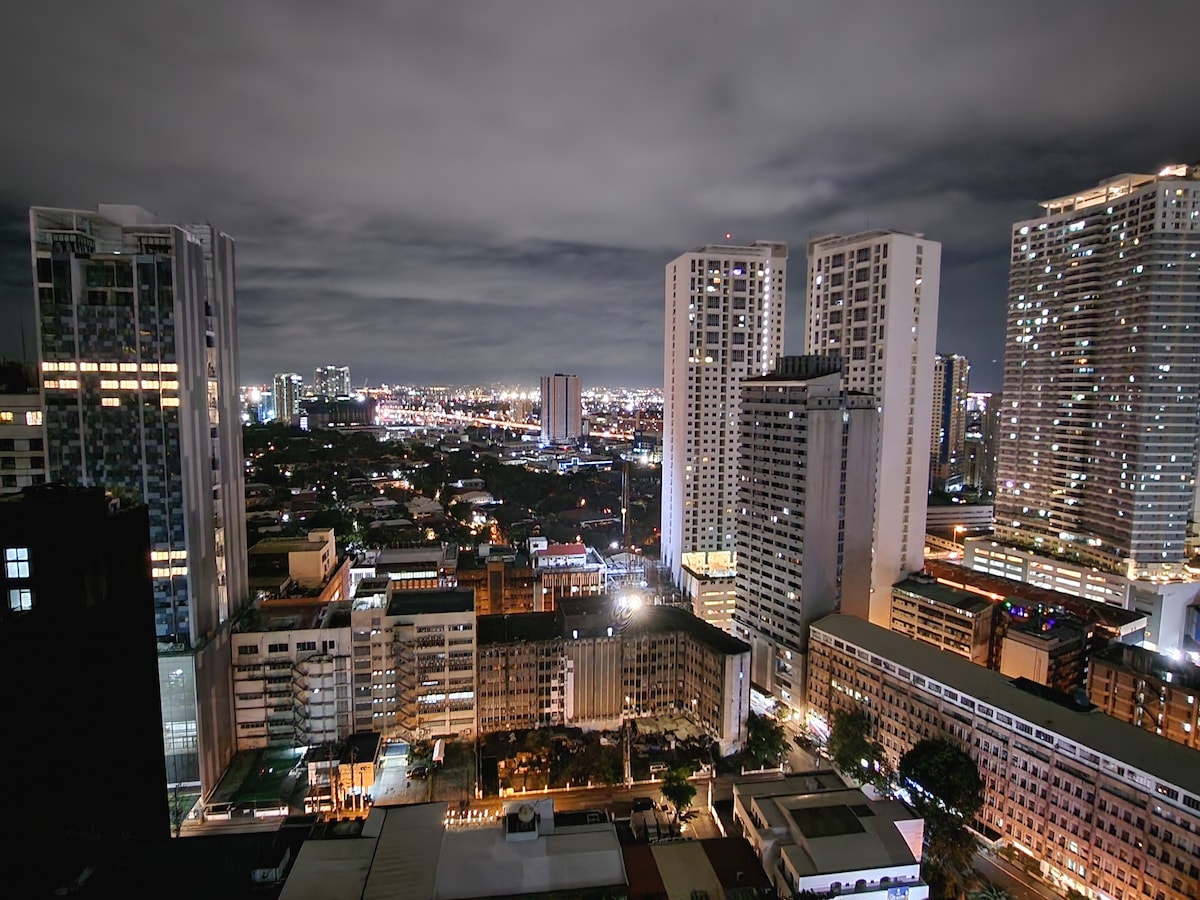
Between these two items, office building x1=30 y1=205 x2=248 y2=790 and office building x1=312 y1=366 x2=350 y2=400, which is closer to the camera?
office building x1=30 y1=205 x2=248 y2=790

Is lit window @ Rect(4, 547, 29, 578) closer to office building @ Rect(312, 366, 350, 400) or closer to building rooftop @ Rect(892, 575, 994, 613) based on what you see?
building rooftop @ Rect(892, 575, 994, 613)

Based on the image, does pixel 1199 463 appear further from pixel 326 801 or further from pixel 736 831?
pixel 326 801

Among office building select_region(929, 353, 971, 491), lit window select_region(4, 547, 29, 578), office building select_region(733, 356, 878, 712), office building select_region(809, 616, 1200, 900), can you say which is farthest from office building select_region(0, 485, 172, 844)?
office building select_region(929, 353, 971, 491)

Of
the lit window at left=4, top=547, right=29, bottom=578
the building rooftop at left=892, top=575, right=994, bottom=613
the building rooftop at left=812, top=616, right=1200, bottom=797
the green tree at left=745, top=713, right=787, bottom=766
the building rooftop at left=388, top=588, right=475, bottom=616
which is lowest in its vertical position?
the green tree at left=745, top=713, right=787, bottom=766

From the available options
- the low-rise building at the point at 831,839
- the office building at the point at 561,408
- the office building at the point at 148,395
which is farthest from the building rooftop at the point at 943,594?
the office building at the point at 561,408

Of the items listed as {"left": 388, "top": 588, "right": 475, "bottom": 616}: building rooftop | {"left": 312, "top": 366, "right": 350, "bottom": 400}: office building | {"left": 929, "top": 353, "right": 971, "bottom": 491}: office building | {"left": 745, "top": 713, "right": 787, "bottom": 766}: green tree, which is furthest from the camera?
{"left": 312, "top": 366, "right": 350, "bottom": 400}: office building

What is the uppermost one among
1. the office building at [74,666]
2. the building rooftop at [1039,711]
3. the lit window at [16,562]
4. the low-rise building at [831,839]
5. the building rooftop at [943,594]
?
the lit window at [16,562]

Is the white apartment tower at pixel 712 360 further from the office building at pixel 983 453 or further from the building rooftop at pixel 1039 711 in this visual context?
the office building at pixel 983 453
